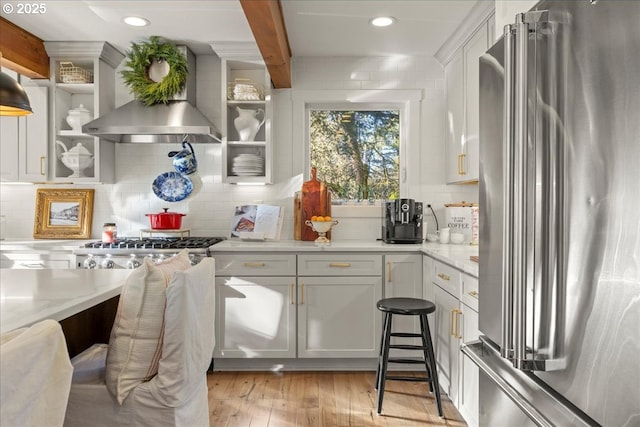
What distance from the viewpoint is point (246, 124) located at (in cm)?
365

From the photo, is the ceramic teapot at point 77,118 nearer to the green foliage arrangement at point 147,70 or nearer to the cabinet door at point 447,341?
the green foliage arrangement at point 147,70

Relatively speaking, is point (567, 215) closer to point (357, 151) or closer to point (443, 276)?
point (443, 276)

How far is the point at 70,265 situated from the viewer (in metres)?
3.35

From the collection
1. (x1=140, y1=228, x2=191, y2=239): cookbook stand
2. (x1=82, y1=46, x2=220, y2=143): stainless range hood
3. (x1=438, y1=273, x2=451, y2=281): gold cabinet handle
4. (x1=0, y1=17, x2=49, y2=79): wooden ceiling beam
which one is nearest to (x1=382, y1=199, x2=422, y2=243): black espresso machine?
(x1=438, y1=273, x2=451, y2=281): gold cabinet handle

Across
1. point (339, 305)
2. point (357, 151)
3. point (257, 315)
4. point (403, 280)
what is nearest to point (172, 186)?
point (257, 315)

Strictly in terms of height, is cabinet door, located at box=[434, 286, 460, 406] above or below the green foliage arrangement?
below

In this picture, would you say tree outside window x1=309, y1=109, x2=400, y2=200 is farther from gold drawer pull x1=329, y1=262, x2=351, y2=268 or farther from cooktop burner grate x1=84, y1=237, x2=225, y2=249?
cooktop burner grate x1=84, y1=237, x2=225, y2=249

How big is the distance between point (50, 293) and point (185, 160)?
228 centimetres

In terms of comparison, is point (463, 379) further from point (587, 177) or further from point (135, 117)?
point (135, 117)

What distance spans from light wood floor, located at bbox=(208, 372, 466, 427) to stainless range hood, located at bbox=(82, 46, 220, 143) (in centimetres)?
175

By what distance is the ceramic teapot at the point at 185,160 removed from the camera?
12.0 feet

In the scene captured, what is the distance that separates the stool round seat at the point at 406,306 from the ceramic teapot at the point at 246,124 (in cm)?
174

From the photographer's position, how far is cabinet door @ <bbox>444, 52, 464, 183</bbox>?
10.9ft

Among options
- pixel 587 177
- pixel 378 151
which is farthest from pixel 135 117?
pixel 587 177
